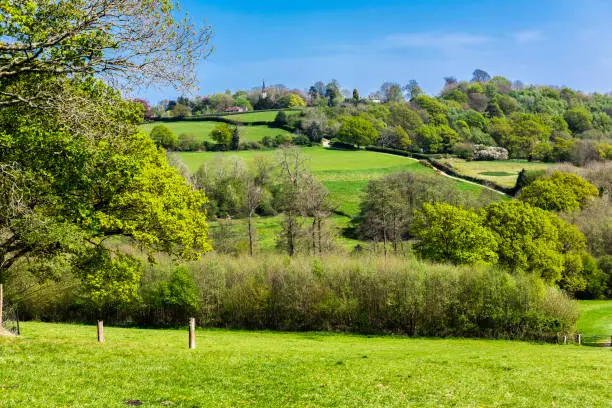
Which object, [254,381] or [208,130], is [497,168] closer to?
[208,130]

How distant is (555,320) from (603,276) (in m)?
30.4

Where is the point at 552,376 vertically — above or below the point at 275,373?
below

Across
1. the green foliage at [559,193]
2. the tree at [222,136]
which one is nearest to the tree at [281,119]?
the tree at [222,136]

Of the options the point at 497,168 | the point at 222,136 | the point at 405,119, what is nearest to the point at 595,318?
the point at 497,168

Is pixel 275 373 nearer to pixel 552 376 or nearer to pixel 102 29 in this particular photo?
pixel 552 376

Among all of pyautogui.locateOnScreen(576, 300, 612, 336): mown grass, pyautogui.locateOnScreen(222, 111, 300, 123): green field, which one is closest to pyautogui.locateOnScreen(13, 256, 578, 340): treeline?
pyautogui.locateOnScreen(576, 300, 612, 336): mown grass

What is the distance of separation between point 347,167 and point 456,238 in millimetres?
63604

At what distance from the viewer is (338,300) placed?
193ft

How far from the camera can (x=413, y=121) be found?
17138cm

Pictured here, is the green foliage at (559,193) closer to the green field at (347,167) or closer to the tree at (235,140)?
the green field at (347,167)

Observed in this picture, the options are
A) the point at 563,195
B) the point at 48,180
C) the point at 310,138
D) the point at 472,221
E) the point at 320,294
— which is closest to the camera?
the point at 48,180

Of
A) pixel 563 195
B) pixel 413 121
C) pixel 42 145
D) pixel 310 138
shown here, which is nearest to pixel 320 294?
pixel 42 145

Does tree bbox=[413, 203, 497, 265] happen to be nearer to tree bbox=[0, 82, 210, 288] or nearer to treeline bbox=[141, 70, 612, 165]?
tree bbox=[0, 82, 210, 288]

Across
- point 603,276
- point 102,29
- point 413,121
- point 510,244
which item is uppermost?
point 413,121
